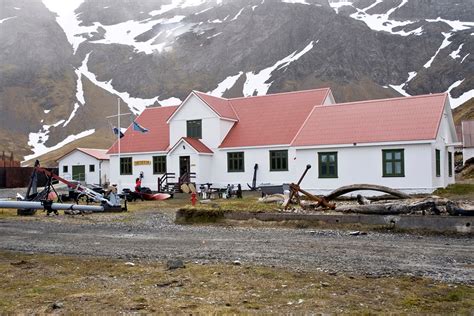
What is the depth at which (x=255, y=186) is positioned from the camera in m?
35.2

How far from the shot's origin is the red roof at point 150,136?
40812mm

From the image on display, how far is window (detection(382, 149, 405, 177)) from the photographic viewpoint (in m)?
27.7

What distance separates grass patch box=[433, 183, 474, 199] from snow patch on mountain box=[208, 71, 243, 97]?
126200 millimetres

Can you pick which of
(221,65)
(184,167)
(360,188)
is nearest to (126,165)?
(184,167)

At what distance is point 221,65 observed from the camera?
16888 cm

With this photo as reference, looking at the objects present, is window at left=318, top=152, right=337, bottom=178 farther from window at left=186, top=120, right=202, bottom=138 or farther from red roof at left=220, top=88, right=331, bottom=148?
window at left=186, top=120, right=202, bottom=138

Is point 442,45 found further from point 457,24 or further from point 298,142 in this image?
point 298,142

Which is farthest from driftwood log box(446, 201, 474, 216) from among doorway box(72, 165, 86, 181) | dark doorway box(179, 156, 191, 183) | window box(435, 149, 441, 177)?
doorway box(72, 165, 86, 181)

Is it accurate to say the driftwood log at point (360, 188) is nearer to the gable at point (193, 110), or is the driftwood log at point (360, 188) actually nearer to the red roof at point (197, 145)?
the red roof at point (197, 145)

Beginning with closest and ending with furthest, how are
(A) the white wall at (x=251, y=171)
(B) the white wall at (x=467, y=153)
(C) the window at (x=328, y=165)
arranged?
(C) the window at (x=328, y=165) → (A) the white wall at (x=251, y=171) → (B) the white wall at (x=467, y=153)

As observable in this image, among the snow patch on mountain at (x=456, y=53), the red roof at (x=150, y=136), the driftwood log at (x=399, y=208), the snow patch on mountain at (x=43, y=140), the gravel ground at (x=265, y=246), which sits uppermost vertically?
the snow patch on mountain at (x=456, y=53)

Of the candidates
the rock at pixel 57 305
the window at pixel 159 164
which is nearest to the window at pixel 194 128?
the window at pixel 159 164

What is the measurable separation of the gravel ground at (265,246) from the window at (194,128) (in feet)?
65.9

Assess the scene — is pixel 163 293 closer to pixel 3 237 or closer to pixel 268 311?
pixel 268 311
